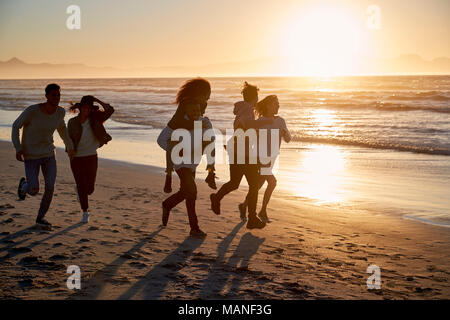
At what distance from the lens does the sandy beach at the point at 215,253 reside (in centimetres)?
448

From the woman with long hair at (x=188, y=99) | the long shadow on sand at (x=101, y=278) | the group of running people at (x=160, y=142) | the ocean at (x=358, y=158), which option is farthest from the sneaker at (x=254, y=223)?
the ocean at (x=358, y=158)

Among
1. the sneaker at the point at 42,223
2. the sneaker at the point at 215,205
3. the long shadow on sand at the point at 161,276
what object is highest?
the sneaker at the point at 215,205

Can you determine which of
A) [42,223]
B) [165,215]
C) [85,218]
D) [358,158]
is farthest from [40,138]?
[358,158]

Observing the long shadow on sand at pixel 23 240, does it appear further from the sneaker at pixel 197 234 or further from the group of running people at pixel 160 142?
the sneaker at pixel 197 234

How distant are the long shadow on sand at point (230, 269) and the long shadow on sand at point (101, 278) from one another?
0.92 m

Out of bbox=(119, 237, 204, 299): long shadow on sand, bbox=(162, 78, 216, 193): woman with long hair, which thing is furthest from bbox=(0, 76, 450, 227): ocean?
bbox=(119, 237, 204, 299): long shadow on sand

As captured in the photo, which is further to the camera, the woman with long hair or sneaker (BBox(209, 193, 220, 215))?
sneaker (BBox(209, 193, 220, 215))

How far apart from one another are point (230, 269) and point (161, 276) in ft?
2.43

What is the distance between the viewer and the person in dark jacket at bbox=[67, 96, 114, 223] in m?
6.46

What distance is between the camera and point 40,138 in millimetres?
6125

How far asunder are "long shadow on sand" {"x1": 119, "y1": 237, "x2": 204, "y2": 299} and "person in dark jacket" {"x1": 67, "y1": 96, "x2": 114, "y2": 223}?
1730mm

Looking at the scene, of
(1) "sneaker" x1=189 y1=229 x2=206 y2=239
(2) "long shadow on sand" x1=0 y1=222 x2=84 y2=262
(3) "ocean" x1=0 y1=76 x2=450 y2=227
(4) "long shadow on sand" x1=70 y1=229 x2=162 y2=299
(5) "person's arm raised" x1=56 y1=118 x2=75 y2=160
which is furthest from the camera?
(3) "ocean" x1=0 y1=76 x2=450 y2=227

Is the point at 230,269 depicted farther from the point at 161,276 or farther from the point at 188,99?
the point at 188,99

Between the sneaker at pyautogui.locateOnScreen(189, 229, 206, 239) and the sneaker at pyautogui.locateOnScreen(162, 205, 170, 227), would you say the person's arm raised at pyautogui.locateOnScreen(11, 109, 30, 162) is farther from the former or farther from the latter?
the sneaker at pyautogui.locateOnScreen(189, 229, 206, 239)
